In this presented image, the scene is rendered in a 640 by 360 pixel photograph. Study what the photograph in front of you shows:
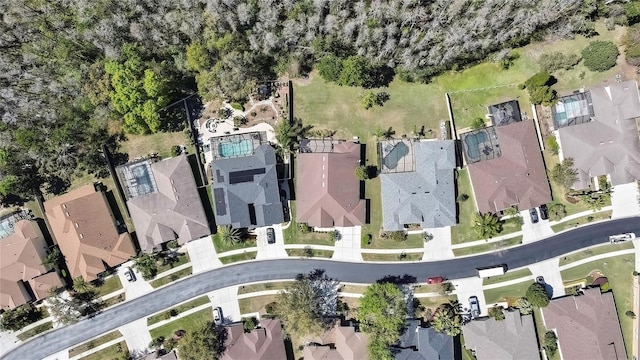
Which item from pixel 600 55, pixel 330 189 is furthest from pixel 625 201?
pixel 330 189

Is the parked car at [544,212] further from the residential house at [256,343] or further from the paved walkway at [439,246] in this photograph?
the residential house at [256,343]

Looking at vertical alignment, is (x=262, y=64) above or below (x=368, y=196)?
above

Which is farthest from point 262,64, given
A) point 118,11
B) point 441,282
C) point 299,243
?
point 441,282

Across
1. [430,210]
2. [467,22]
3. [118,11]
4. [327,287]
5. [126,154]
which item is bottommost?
[327,287]

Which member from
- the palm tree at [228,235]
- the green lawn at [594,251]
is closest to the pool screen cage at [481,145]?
the green lawn at [594,251]

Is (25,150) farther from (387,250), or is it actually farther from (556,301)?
(556,301)

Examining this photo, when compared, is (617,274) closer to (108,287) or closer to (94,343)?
(108,287)

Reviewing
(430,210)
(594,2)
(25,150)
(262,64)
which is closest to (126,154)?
(25,150)

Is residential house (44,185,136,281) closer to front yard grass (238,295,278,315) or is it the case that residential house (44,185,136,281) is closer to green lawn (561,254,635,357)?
front yard grass (238,295,278,315)
